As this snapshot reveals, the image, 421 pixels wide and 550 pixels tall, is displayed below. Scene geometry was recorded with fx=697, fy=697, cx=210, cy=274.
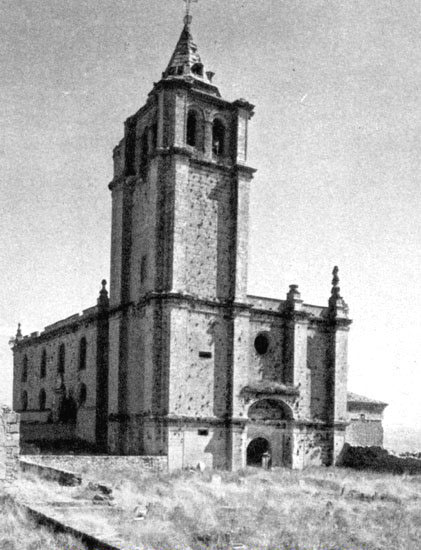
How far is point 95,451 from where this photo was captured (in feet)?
112

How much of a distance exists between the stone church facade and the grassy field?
386 cm

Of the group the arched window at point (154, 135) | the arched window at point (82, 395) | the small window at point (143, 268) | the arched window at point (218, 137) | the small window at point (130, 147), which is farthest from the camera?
the arched window at point (82, 395)

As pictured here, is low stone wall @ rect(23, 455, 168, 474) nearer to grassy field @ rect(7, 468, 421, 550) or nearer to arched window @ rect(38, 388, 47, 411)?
grassy field @ rect(7, 468, 421, 550)

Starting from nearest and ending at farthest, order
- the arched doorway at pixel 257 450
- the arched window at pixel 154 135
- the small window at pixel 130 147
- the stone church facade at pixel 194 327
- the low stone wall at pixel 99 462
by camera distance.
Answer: the low stone wall at pixel 99 462 < the stone church facade at pixel 194 327 < the arched window at pixel 154 135 < the arched doorway at pixel 257 450 < the small window at pixel 130 147

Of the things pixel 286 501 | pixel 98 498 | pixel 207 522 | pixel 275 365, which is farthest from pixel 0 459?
pixel 275 365

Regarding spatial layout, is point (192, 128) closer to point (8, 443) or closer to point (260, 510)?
point (8, 443)

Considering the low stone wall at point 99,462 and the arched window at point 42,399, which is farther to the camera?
the arched window at point 42,399

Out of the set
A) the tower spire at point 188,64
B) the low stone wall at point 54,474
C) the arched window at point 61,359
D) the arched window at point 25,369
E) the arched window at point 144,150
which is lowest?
the low stone wall at point 54,474

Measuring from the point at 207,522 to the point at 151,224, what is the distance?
18.3 metres

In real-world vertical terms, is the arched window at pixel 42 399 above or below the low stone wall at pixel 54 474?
above

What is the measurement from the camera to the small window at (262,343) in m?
34.6

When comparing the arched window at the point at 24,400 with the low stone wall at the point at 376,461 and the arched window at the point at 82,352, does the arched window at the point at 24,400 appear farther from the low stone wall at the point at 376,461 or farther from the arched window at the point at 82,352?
the low stone wall at the point at 376,461

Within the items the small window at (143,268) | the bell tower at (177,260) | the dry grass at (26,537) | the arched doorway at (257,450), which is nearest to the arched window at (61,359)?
the bell tower at (177,260)

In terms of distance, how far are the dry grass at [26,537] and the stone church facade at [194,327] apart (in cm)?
1611
